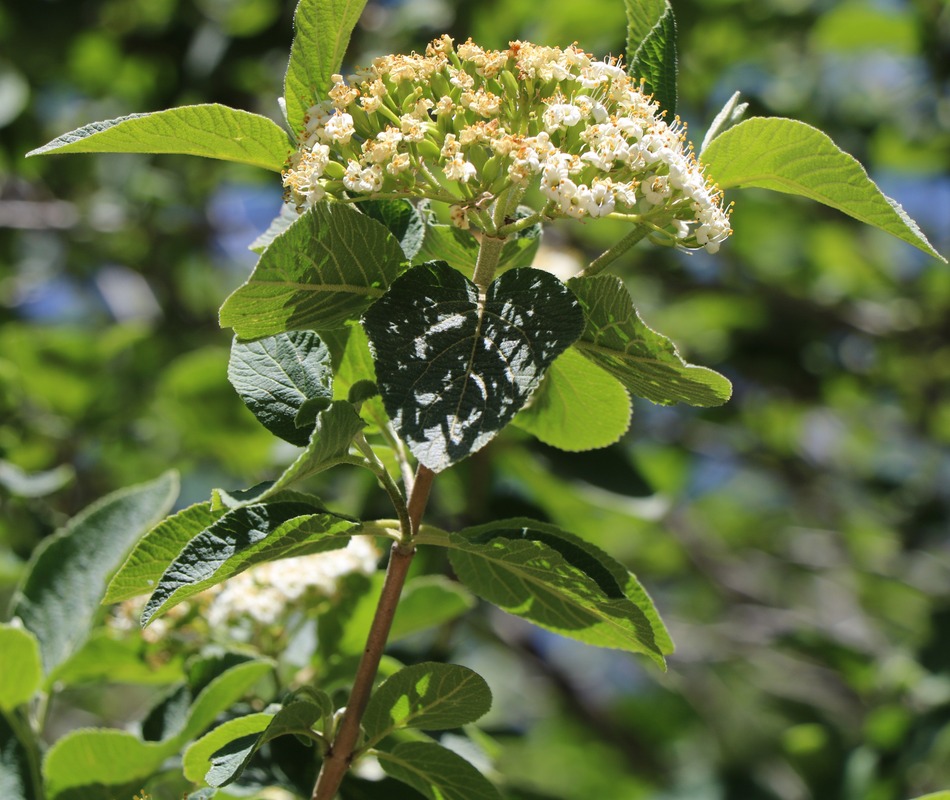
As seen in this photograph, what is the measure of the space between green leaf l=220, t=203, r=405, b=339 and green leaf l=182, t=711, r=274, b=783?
420mm

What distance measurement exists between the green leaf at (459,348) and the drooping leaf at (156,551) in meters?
0.26

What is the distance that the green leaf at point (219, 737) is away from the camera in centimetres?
114

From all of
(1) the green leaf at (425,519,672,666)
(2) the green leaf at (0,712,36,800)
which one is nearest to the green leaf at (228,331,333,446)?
(1) the green leaf at (425,519,672,666)

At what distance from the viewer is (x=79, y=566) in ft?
5.67

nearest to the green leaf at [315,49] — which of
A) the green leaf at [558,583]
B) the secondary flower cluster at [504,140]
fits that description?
the secondary flower cluster at [504,140]

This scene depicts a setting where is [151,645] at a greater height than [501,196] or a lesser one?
lesser

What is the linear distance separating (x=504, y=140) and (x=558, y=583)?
468mm

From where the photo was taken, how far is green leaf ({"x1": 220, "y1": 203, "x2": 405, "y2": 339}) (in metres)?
1.05

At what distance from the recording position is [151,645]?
1.75 metres

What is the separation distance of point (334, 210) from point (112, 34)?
3348 millimetres

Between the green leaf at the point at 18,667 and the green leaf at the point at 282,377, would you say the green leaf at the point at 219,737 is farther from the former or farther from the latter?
the green leaf at the point at 18,667

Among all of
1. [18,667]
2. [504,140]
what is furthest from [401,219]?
[18,667]

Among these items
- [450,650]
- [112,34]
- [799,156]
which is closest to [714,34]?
[112,34]

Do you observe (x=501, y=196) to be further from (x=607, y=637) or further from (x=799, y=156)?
(x=607, y=637)
